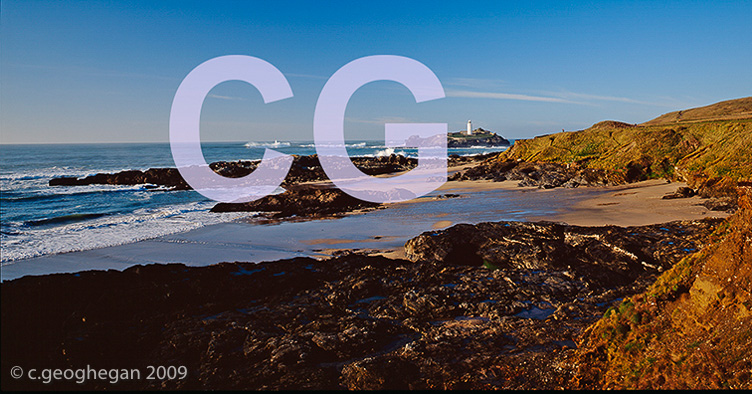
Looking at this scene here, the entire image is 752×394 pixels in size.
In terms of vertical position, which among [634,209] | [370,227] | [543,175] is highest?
[543,175]

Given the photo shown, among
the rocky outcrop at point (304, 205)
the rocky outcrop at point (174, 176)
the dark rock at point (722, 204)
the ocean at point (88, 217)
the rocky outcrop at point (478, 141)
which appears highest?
the rocky outcrop at point (478, 141)

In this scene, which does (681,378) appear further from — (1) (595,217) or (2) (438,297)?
(1) (595,217)

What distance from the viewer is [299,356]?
206 inches

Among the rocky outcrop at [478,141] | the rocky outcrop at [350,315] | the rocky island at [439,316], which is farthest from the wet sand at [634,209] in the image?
the rocky outcrop at [478,141]

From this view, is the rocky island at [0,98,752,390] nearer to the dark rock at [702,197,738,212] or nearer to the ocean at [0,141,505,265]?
the dark rock at [702,197,738,212]

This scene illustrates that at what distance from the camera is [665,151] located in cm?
2395

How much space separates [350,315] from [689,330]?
14.3 feet

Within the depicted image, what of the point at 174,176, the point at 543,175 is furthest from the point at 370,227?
the point at 174,176

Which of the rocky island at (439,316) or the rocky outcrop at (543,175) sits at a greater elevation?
the rocky outcrop at (543,175)

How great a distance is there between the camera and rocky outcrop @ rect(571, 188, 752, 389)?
3.62 metres

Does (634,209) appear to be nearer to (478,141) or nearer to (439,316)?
(439,316)

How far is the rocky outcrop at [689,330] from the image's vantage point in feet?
11.9

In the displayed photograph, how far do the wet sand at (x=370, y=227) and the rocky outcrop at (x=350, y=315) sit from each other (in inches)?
97.5

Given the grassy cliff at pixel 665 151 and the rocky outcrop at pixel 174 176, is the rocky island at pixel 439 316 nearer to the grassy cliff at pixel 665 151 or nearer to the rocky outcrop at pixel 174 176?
the grassy cliff at pixel 665 151
